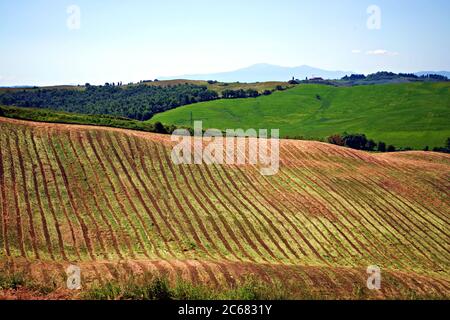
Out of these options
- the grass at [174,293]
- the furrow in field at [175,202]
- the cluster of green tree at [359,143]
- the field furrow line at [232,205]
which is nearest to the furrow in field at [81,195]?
the furrow in field at [175,202]

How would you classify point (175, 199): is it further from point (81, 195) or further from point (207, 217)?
point (81, 195)

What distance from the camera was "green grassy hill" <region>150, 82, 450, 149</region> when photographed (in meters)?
131

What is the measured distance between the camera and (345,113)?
161125 mm

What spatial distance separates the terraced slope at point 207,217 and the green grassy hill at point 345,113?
206 ft

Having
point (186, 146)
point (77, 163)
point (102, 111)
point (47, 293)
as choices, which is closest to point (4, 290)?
point (47, 293)

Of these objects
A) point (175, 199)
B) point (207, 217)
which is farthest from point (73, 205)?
point (207, 217)

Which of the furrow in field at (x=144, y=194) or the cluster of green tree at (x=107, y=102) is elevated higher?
the cluster of green tree at (x=107, y=102)

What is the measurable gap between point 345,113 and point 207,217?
123725 millimetres

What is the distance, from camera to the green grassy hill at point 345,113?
131 m

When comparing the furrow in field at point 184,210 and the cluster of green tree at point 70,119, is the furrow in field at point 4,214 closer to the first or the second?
the cluster of green tree at point 70,119

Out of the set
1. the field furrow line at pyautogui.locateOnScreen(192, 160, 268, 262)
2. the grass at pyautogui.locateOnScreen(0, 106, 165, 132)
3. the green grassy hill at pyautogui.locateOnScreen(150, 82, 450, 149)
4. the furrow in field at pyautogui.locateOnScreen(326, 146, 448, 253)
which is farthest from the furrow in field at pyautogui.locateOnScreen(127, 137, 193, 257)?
the green grassy hill at pyautogui.locateOnScreen(150, 82, 450, 149)

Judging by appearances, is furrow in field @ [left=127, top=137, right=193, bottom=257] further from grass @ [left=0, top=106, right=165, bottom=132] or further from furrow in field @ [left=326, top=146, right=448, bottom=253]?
furrow in field @ [left=326, top=146, right=448, bottom=253]
